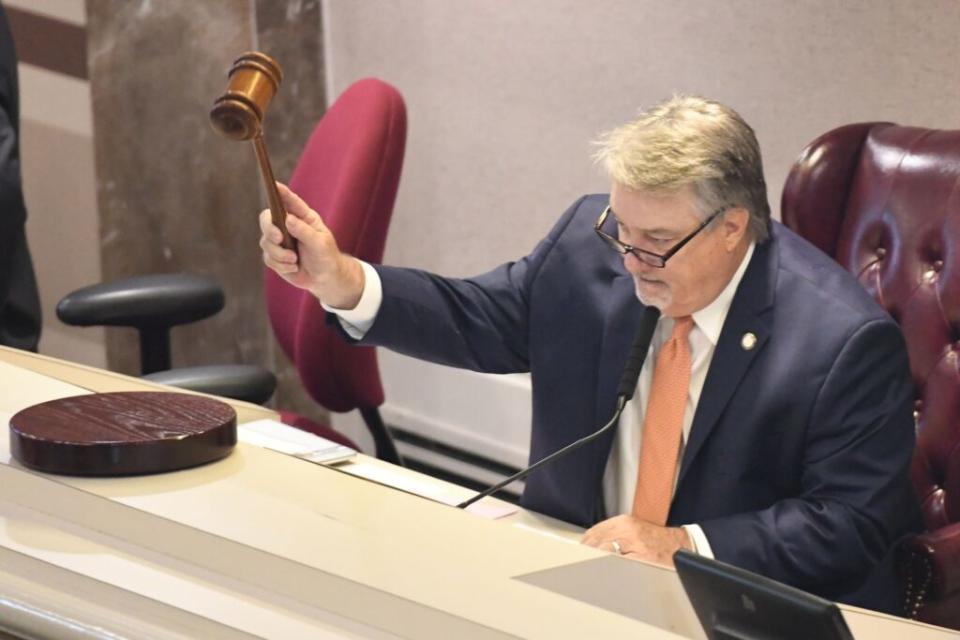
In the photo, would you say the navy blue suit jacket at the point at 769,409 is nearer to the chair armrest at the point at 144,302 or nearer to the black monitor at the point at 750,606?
the chair armrest at the point at 144,302

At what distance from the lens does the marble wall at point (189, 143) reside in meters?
3.58

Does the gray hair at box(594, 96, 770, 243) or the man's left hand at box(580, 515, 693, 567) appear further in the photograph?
the gray hair at box(594, 96, 770, 243)

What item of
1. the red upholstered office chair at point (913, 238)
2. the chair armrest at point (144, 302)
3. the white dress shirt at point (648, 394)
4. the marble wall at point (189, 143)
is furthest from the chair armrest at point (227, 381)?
the marble wall at point (189, 143)

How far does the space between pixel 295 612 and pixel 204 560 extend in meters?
0.13

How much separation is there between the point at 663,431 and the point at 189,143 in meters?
2.09

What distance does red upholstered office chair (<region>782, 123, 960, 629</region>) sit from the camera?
2.07 meters

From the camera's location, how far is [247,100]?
131cm

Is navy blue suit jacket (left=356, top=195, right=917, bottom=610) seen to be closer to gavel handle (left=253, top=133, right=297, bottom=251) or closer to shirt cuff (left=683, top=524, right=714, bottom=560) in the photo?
shirt cuff (left=683, top=524, right=714, bottom=560)

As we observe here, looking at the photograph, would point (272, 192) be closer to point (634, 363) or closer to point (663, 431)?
point (634, 363)

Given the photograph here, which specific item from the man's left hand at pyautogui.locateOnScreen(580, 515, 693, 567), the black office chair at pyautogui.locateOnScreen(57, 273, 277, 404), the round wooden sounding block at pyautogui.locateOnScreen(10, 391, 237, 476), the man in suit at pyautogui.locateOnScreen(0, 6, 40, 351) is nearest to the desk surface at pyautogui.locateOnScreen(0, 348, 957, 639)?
the round wooden sounding block at pyautogui.locateOnScreen(10, 391, 237, 476)

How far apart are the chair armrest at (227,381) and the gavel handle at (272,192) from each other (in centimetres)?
47

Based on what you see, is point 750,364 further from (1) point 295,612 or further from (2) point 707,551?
(1) point 295,612

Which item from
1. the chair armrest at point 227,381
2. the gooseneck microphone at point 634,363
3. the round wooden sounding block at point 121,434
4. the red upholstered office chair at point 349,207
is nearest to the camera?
the round wooden sounding block at point 121,434

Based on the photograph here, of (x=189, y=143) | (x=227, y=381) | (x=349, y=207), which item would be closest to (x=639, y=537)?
(x=227, y=381)
